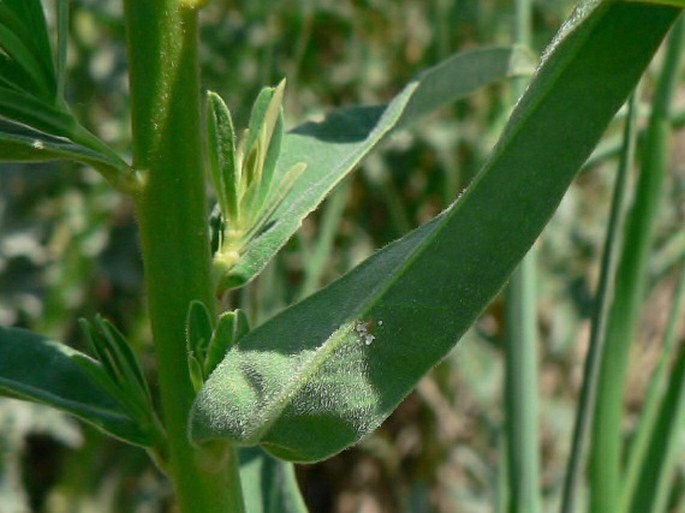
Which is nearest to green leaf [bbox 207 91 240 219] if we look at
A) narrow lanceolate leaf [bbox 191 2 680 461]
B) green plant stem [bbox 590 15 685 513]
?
narrow lanceolate leaf [bbox 191 2 680 461]

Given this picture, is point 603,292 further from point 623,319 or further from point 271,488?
point 271,488

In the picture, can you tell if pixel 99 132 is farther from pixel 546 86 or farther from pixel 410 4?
pixel 546 86

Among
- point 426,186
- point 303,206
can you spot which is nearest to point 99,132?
point 426,186

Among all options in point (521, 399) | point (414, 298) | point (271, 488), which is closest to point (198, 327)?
point (414, 298)

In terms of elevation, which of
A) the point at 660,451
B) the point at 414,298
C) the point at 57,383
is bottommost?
the point at 660,451

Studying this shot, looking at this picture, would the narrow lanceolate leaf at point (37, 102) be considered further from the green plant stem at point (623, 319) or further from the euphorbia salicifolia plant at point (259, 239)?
the green plant stem at point (623, 319)

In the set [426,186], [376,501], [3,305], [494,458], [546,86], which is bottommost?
[376,501]

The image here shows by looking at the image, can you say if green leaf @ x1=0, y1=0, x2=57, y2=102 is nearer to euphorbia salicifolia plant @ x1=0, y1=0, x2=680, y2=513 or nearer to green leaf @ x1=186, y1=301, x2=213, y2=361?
euphorbia salicifolia plant @ x1=0, y1=0, x2=680, y2=513
